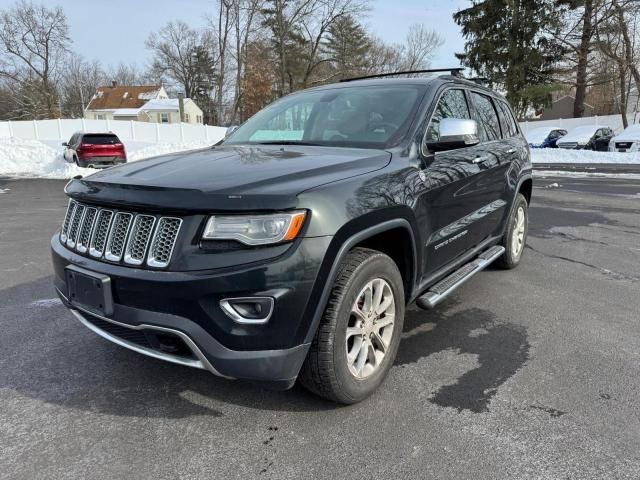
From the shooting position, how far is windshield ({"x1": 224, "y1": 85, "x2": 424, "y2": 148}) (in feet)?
10.8

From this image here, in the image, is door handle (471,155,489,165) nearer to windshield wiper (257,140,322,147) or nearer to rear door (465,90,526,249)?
rear door (465,90,526,249)

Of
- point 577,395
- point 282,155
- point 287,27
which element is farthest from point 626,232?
point 287,27

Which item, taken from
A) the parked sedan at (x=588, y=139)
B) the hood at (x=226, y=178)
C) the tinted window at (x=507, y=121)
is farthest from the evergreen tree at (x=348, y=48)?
the hood at (x=226, y=178)

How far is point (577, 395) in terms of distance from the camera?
9.24ft

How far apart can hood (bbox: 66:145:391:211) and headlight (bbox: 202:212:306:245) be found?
54 mm

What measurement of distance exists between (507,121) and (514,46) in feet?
109

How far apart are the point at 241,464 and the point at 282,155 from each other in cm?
171

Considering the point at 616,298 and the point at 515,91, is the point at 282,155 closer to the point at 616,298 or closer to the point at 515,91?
the point at 616,298

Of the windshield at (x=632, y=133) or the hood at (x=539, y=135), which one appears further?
the hood at (x=539, y=135)

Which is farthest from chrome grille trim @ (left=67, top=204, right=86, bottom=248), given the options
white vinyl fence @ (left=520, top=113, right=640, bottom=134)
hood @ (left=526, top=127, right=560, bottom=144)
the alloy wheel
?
white vinyl fence @ (left=520, top=113, right=640, bottom=134)

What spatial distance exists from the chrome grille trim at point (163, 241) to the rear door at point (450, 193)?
1476 millimetres

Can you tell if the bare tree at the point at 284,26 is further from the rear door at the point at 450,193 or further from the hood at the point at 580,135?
the rear door at the point at 450,193

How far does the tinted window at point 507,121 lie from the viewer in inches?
200

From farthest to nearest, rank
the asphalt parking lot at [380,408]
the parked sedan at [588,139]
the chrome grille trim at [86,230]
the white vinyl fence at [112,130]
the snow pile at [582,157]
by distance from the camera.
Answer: the white vinyl fence at [112,130]
the parked sedan at [588,139]
the snow pile at [582,157]
the chrome grille trim at [86,230]
the asphalt parking lot at [380,408]
